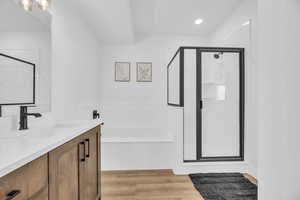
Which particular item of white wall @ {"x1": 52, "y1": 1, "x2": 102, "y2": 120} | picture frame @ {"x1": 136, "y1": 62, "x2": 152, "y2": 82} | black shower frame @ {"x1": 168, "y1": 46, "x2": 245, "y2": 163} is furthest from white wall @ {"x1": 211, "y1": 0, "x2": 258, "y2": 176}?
white wall @ {"x1": 52, "y1": 1, "x2": 102, "y2": 120}

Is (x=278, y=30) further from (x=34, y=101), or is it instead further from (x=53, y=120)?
(x=53, y=120)

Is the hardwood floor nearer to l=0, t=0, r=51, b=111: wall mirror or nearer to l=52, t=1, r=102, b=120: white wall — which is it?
l=52, t=1, r=102, b=120: white wall

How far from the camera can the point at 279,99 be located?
1.13m

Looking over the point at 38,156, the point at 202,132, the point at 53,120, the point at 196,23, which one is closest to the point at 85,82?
the point at 53,120

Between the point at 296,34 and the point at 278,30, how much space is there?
0.10 metres

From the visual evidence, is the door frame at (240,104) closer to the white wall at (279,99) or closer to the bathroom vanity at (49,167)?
the bathroom vanity at (49,167)

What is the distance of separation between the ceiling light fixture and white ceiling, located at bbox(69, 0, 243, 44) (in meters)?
0.83

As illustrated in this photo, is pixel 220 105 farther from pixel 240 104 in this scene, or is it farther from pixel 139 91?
pixel 139 91

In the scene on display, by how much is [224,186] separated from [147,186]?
981 mm

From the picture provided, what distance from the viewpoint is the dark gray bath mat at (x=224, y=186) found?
2.43 meters

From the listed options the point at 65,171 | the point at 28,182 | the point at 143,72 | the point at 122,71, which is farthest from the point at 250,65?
the point at 28,182

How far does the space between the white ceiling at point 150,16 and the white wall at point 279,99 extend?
1.86 m

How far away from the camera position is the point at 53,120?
6.91 feet

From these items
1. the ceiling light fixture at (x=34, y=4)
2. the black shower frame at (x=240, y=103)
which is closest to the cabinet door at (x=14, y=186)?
the ceiling light fixture at (x=34, y=4)
